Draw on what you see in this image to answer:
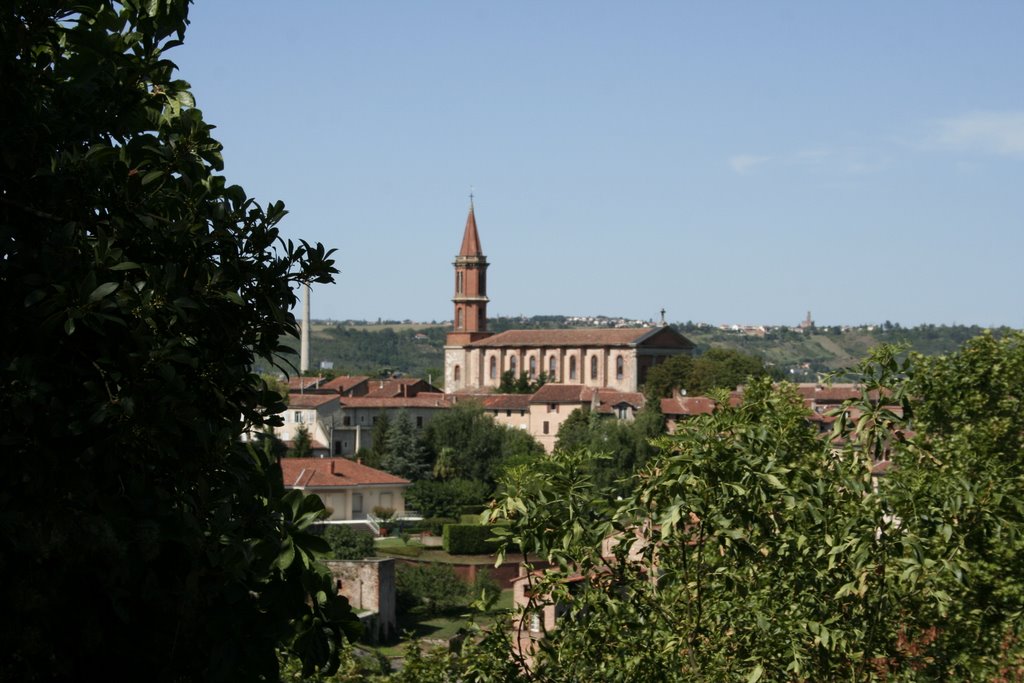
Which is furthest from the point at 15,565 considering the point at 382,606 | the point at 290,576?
the point at 382,606

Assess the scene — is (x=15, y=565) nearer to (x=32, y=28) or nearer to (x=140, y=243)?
(x=140, y=243)

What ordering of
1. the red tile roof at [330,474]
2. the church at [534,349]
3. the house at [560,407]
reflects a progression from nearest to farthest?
the red tile roof at [330,474]
the house at [560,407]
the church at [534,349]

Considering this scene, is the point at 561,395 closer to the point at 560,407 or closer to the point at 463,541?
the point at 560,407

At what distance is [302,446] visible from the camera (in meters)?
70.2

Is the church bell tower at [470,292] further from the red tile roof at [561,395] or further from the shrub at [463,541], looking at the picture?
the shrub at [463,541]

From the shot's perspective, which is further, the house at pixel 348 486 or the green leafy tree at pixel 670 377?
the green leafy tree at pixel 670 377

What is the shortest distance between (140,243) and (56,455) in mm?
881

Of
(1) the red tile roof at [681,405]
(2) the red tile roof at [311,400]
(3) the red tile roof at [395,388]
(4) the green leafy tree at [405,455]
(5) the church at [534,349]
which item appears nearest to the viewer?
(4) the green leafy tree at [405,455]

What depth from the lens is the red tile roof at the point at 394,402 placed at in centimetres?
8606

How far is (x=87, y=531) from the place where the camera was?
4.04 meters

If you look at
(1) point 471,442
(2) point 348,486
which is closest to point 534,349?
(1) point 471,442

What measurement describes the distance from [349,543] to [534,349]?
66.8 metres

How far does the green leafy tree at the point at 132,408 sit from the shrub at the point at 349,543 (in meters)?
40.1

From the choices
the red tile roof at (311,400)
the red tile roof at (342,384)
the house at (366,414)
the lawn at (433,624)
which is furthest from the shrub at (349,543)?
the red tile roof at (342,384)
